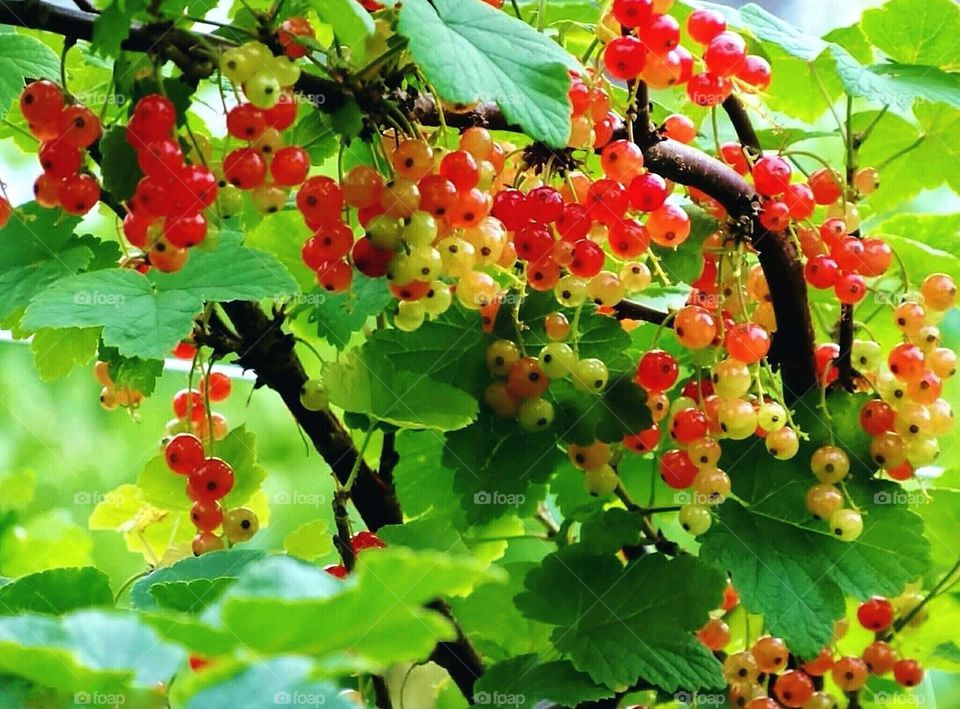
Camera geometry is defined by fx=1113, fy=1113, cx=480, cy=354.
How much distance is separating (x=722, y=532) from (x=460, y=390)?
0.69 ft

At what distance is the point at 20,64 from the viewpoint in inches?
27.6

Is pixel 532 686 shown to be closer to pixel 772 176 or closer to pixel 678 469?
pixel 678 469

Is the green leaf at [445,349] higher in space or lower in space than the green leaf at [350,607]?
lower

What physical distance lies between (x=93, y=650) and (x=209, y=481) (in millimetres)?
501

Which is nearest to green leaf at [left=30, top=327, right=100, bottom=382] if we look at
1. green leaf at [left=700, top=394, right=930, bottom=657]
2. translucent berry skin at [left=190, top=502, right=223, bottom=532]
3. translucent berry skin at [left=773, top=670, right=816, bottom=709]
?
translucent berry skin at [left=190, top=502, right=223, bottom=532]

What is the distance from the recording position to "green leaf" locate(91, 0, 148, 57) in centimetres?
50

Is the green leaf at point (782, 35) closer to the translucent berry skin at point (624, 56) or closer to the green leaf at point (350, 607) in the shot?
the translucent berry skin at point (624, 56)

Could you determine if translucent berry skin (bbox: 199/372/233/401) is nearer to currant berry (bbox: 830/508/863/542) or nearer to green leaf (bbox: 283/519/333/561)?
green leaf (bbox: 283/519/333/561)
